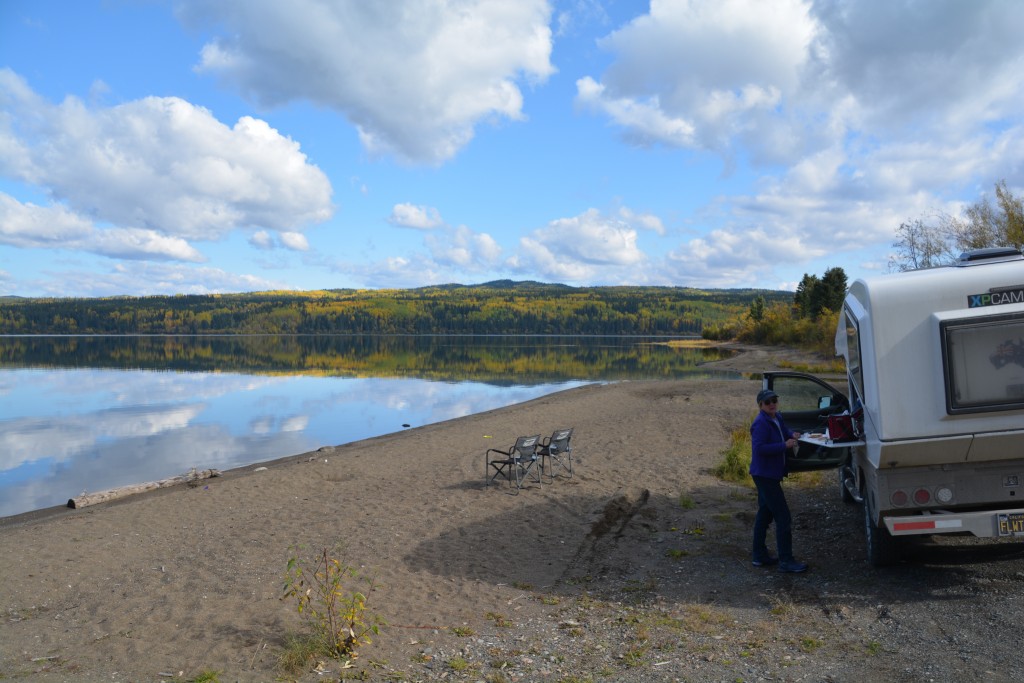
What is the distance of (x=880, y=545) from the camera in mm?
7207

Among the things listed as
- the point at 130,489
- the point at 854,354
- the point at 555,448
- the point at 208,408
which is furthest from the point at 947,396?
the point at 208,408

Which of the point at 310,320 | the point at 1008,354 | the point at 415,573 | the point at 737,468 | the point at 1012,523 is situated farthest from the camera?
the point at 310,320

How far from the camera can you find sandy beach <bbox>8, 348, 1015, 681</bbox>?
5941mm

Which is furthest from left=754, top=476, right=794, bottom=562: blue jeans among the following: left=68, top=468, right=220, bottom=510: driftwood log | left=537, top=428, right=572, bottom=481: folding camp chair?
left=68, top=468, right=220, bottom=510: driftwood log

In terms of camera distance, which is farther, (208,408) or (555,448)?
(208,408)

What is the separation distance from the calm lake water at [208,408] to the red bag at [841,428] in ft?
51.9

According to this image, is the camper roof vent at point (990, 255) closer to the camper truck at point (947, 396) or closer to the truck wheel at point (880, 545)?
the camper truck at point (947, 396)

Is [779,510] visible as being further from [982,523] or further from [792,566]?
[982,523]

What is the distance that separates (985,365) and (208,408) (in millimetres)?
33535

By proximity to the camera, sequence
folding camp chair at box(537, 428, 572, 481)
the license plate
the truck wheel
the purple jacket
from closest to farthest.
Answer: the license plate < the truck wheel < the purple jacket < folding camp chair at box(537, 428, 572, 481)

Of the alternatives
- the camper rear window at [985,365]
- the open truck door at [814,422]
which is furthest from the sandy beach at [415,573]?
the camper rear window at [985,365]

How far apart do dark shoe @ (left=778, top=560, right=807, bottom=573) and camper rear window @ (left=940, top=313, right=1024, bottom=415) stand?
2371mm

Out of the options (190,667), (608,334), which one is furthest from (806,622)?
(608,334)

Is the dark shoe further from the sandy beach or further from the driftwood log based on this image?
the driftwood log
